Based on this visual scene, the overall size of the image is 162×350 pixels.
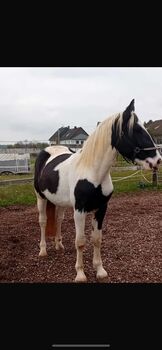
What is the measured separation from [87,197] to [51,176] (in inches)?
39.5

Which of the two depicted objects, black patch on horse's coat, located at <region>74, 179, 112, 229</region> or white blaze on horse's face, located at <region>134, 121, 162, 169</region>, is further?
black patch on horse's coat, located at <region>74, 179, 112, 229</region>

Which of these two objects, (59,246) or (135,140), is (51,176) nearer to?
(59,246)

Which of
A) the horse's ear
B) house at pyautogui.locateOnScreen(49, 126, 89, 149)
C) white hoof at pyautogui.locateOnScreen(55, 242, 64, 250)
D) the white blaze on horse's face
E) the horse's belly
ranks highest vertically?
house at pyautogui.locateOnScreen(49, 126, 89, 149)

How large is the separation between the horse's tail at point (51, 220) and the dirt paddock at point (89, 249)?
0.95 feet

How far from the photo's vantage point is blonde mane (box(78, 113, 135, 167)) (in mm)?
3554

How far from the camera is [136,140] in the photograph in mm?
3424

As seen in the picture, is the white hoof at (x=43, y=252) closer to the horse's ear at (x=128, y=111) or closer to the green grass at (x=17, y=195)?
the horse's ear at (x=128, y=111)

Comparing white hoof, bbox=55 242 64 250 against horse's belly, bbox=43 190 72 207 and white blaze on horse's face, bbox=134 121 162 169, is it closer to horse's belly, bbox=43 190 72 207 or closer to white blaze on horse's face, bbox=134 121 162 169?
horse's belly, bbox=43 190 72 207

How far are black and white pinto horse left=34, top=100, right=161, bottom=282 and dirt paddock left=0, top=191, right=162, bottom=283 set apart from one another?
1.26 ft

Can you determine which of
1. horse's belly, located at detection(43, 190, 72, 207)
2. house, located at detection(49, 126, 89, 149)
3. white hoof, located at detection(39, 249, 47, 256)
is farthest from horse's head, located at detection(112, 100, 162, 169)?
house, located at detection(49, 126, 89, 149)

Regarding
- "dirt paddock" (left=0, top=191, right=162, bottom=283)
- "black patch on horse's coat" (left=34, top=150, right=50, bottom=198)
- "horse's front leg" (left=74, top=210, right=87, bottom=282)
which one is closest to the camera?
"horse's front leg" (left=74, top=210, right=87, bottom=282)

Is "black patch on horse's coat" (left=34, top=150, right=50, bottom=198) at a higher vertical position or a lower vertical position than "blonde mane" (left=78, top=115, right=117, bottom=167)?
lower
